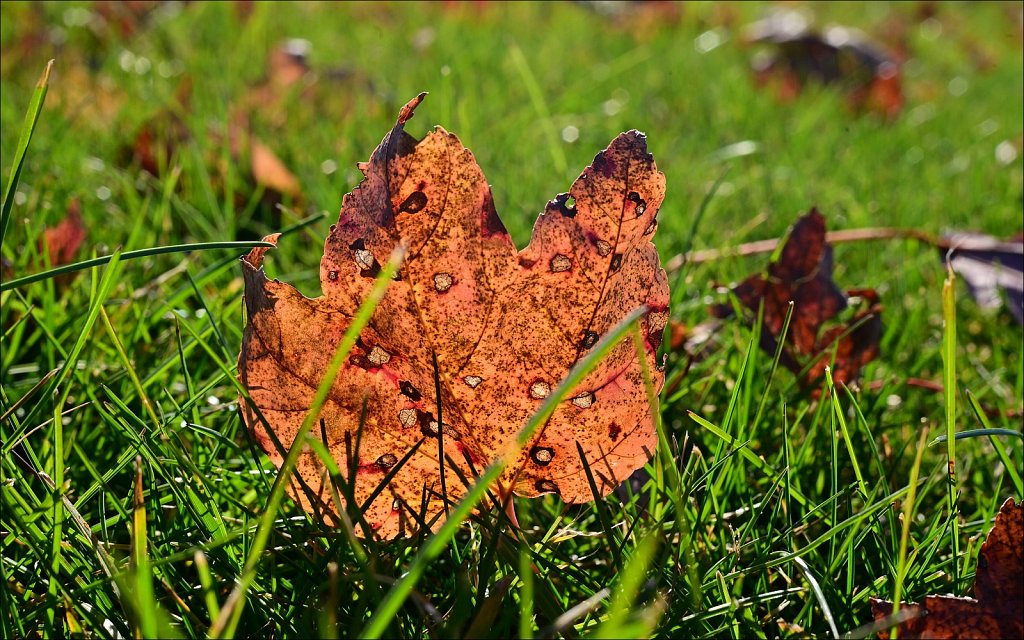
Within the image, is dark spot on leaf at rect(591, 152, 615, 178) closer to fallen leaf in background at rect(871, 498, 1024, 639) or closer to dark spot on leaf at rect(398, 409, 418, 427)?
dark spot on leaf at rect(398, 409, 418, 427)

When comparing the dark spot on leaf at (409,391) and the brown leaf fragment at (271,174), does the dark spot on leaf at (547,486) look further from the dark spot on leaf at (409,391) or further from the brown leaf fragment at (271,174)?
the brown leaf fragment at (271,174)

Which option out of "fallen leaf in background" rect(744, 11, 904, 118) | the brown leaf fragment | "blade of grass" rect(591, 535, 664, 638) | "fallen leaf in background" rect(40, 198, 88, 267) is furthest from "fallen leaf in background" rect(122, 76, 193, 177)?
"fallen leaf in background" rect(744, 11, 904, 118)

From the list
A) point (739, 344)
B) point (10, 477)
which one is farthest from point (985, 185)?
point (10, 477)

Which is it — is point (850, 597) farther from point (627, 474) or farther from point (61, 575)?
point (61, 575)

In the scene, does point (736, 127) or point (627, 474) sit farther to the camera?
point (736, 127)

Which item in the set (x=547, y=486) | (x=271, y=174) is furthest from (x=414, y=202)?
(x=271, y=174)

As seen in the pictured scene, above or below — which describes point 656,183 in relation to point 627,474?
above

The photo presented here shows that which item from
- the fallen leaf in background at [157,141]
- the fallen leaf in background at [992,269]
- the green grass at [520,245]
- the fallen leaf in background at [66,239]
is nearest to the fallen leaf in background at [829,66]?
the green grass at [520,245]

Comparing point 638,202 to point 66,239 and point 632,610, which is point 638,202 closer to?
point 632,610
